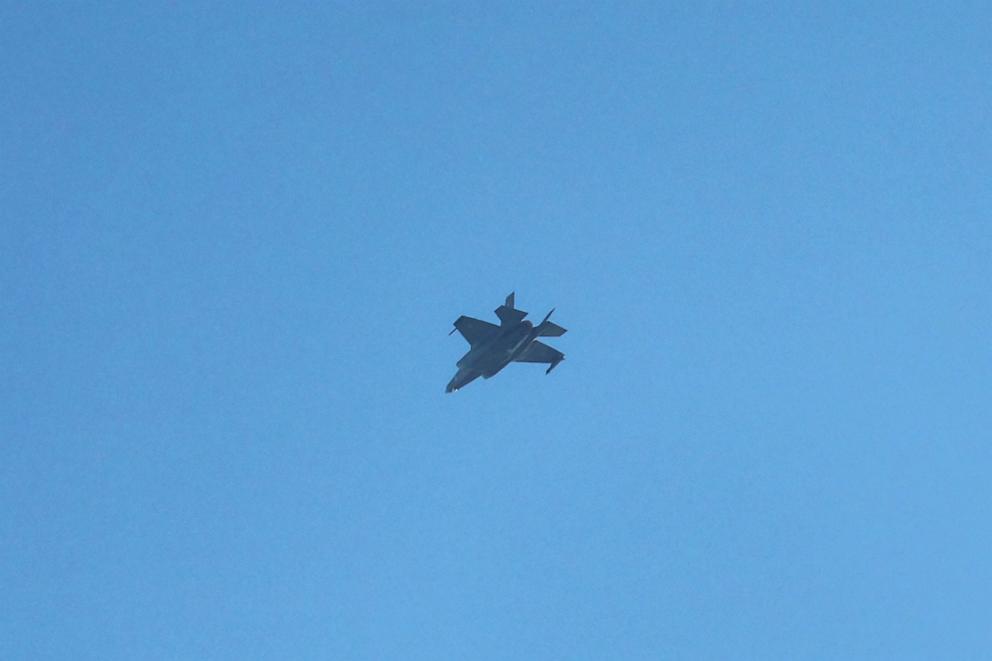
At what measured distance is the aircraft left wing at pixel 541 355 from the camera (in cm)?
8725

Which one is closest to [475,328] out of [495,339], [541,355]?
[495,339]

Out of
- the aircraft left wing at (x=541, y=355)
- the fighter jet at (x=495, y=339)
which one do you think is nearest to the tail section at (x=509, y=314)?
the fighter jet at (x=495, y=339)

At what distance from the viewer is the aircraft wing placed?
82.9 metres

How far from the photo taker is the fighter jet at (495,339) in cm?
8162

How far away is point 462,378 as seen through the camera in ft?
275

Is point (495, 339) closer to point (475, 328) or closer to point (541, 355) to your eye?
point (475, 328)

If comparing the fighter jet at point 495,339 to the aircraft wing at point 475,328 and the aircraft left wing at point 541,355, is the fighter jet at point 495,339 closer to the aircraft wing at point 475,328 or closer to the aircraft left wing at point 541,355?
the aircraft wing at point 475,328

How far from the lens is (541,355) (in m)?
87.9

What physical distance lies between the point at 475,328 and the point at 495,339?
6.16 feet

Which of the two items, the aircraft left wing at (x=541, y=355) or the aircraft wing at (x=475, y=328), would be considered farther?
the aircraft left wing at (x=541, y=355)

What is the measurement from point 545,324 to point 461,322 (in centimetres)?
593

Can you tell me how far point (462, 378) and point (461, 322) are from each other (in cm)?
399

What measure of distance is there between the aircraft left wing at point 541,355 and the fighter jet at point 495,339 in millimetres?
2075

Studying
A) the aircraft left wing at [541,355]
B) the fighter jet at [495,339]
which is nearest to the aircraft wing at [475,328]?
the fighter jet at [495,339]
